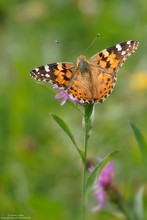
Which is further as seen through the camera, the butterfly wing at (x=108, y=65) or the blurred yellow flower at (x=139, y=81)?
the blurred yellow flower at (x=139, y=81)

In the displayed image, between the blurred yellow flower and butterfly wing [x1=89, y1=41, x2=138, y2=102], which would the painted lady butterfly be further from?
the blurred yellow flower

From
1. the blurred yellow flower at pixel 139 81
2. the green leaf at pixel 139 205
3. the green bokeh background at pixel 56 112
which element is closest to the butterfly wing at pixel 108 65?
the green leaf at pixel 139 205

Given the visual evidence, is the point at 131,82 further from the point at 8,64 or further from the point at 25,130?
the point at 8,64

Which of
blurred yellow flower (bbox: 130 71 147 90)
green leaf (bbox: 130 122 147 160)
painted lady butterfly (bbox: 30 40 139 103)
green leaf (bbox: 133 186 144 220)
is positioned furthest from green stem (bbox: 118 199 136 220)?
blurred yellow flower (bbox: 130 71 147 90)

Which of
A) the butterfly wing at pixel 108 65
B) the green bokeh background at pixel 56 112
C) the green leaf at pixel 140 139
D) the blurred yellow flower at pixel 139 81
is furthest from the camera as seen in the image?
the blurred yellow flower at pixel 139 81

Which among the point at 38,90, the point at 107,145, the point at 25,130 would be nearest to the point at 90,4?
the point at 38,90

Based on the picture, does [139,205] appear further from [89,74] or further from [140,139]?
[89,74]

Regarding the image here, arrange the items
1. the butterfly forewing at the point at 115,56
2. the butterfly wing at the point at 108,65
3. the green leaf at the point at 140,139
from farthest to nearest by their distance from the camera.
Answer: the butterfly forewing at the point at 115,56 < the butterfly wing at the point at 108,65 < the green leaf at the point at 140,139

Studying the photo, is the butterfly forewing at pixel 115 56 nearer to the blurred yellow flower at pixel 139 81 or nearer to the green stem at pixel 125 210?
the green stem at pixel 125 210
